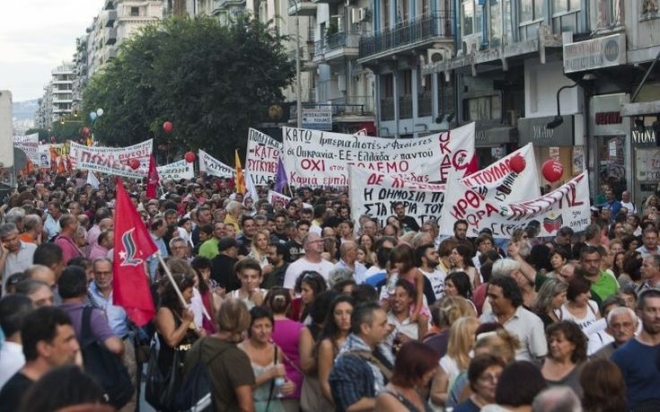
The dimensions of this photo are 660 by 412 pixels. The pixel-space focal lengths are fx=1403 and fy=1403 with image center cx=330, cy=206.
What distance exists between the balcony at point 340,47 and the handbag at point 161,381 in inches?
1636

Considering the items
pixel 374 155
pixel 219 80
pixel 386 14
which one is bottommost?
pixel 374 155

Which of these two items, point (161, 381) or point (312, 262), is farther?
point (312, 262)

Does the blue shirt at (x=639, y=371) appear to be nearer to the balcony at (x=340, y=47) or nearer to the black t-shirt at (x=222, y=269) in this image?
the black t-shirt at (x=222, y=269)

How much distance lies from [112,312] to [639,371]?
4120 millimetres

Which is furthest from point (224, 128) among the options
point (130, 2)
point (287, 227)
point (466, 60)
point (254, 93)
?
point (130, 2)

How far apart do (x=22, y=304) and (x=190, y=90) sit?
A: 4631cm

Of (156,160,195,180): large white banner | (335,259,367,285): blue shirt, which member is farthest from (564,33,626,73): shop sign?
(335,259,367,285): blue shirt

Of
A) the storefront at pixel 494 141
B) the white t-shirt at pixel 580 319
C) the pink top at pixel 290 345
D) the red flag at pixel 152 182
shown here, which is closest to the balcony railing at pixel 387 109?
the storefront at pixel 494 141

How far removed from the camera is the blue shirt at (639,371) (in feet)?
26.1

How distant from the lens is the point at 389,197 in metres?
18.3

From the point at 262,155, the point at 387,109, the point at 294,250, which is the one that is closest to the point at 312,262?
the point at 294,250

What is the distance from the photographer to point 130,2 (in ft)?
524

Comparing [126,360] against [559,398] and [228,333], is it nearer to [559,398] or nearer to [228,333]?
[228,333]

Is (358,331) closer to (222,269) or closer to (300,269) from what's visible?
(300,269)
